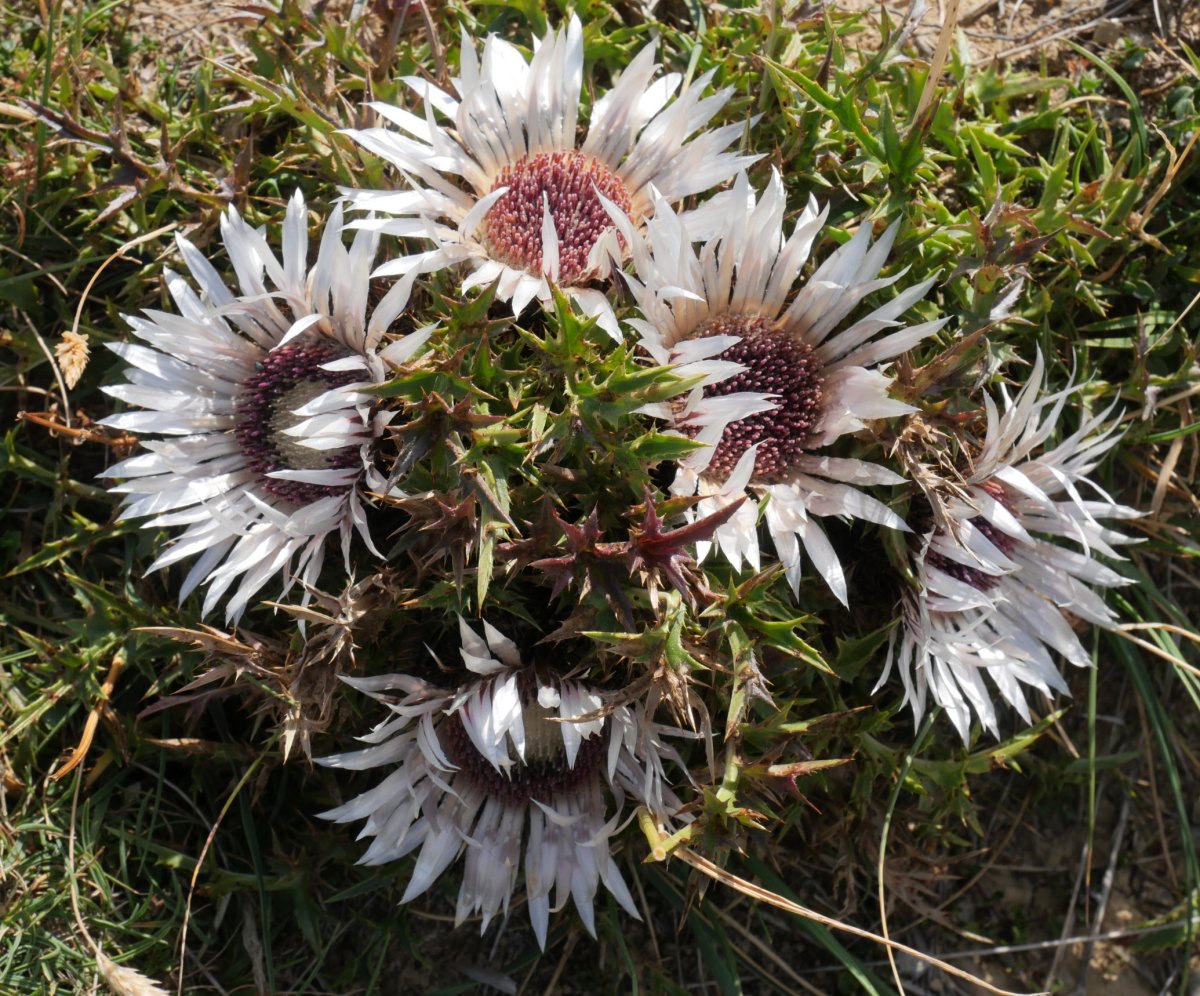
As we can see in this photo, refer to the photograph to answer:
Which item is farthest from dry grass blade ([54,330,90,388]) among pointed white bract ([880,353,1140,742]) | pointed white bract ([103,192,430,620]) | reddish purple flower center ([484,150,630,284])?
pointed white bract ([880,353,1140,742])

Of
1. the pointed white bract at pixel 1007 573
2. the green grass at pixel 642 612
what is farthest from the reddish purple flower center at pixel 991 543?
the green grass at pixel 642 612

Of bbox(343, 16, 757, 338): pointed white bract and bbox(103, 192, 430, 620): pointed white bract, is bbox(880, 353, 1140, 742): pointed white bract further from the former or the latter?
bbox(103, 192, 430, 620): pointed white bract

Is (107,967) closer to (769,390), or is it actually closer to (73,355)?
(73,355)

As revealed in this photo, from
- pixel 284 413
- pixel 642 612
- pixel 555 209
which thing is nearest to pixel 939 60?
pixel 555 209

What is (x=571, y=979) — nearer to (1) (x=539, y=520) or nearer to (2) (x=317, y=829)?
(2) (x=317, y=829)

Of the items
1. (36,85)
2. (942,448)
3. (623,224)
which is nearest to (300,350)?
(623,224)
